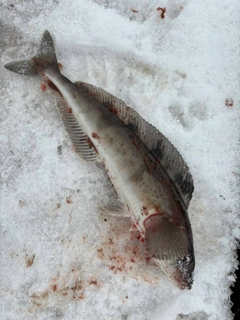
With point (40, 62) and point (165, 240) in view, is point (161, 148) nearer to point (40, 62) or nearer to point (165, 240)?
point (165, 240)

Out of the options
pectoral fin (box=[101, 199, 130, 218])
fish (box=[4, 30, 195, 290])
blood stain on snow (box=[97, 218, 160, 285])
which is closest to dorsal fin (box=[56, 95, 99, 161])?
fish (box=[4, 30, 195, 290])

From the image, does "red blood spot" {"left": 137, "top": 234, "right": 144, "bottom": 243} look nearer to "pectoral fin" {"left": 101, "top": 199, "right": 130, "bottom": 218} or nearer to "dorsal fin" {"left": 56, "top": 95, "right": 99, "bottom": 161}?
"pectoral fin" {"left": 101, "top": 199, "right": 130, "bottom": 218}

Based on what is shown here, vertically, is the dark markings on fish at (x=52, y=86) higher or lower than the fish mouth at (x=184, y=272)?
higher

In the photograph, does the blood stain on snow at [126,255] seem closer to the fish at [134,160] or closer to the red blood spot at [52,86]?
the fish at [134,160]

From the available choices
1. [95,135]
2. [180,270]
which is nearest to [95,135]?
[95,135]

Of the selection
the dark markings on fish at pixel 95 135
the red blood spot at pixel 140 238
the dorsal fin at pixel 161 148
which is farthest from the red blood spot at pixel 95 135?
the red blood spot at pixel 140 238

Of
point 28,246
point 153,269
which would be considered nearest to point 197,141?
point 153,269

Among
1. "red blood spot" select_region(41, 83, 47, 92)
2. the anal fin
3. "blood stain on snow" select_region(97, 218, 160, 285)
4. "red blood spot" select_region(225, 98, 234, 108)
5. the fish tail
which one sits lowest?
"blood stain on snow" select_region(97, 218, 160, 285)
